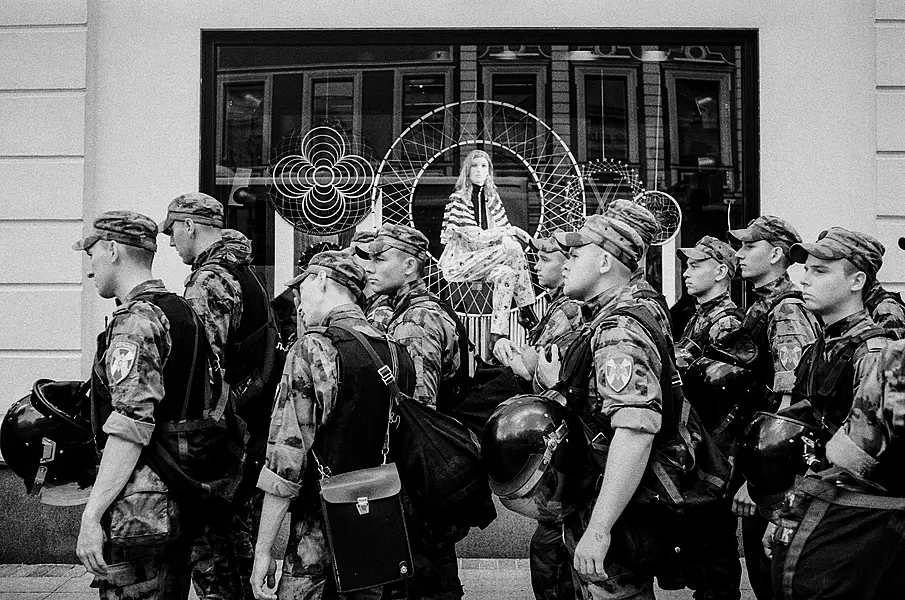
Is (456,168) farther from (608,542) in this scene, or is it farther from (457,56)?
(608,542)

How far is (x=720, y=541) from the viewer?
5.24 m

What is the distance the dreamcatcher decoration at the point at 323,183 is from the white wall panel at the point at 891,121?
393cm

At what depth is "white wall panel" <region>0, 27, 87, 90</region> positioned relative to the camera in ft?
24.9

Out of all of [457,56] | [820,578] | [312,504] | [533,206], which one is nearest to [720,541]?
[820,578]

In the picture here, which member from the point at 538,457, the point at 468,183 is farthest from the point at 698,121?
the point at 538,457

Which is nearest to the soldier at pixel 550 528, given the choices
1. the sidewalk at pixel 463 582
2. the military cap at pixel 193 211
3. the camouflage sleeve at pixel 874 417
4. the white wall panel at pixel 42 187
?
the sidewalk at pixel 463 582

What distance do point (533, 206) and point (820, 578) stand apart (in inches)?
192

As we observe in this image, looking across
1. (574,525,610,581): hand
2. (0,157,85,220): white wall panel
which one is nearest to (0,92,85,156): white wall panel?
(0,157,85,220): white wall panel

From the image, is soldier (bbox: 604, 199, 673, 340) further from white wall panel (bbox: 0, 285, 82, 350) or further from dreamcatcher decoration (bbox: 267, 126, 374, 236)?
white wall panel (bbox: 0, 285, 82, 350)

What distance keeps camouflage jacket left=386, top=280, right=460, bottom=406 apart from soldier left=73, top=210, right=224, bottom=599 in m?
1.06

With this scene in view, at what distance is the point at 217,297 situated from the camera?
5.47 m

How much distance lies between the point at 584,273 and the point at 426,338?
132 cm

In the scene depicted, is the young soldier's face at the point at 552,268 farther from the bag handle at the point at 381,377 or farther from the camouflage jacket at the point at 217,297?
the bag handle at the point at 381,377

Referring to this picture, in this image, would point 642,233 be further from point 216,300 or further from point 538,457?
point 216,300
